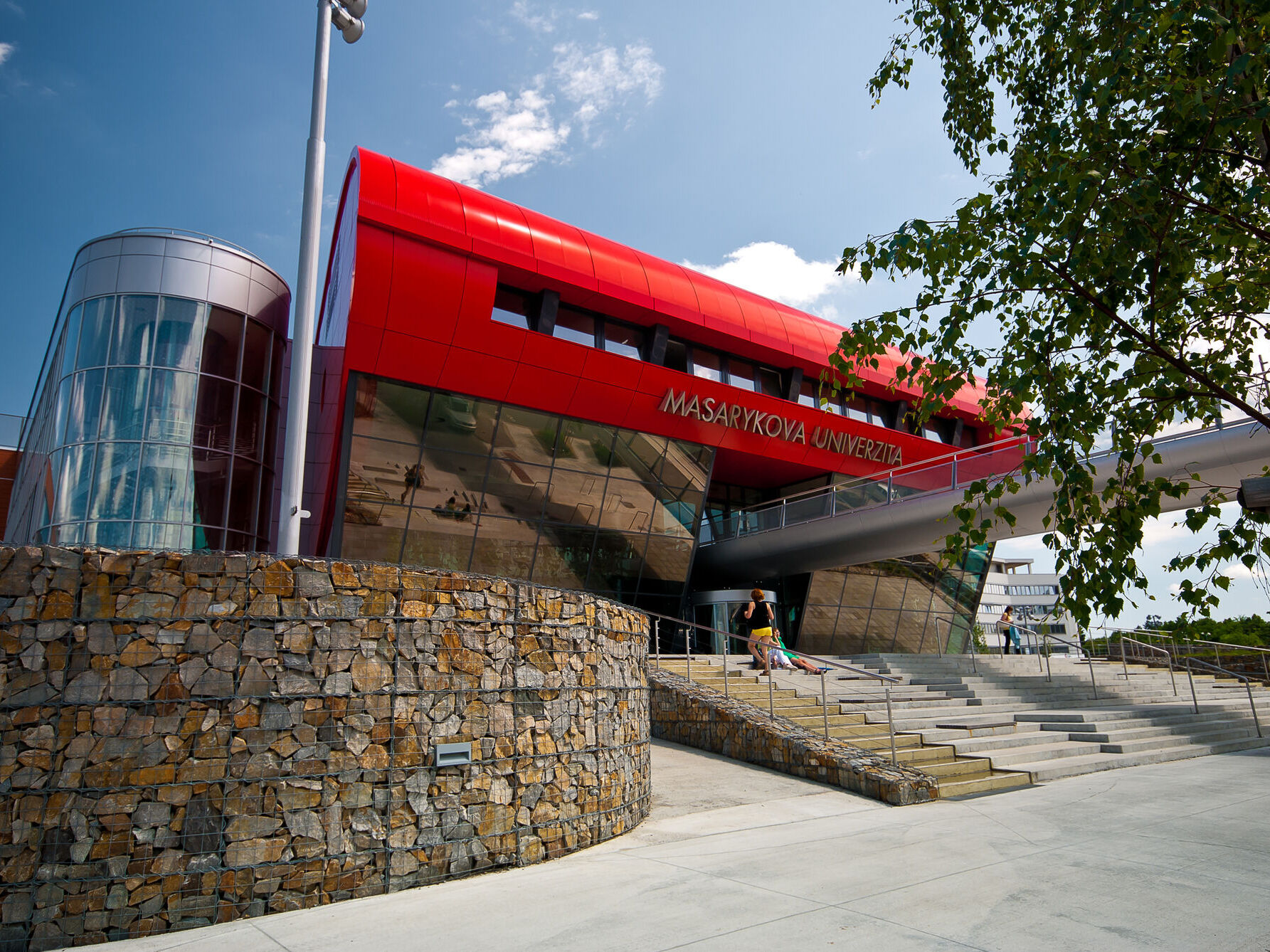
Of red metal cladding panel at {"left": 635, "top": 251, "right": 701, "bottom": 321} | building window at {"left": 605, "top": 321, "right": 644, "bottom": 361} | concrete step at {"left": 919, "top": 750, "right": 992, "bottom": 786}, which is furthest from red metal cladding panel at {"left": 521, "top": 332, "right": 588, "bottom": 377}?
concrete step at {"left": 919, "top": 750, "right": 992, "bottom": 786}

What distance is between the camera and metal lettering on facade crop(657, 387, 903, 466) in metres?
21.4

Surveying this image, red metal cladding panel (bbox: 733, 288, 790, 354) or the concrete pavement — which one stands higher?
red metal cladding panel (bbox: 733, 288, 790, 354)

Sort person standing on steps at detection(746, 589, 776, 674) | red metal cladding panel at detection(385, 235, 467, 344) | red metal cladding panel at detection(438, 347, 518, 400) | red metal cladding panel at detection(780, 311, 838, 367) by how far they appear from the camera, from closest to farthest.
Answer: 1. person standing on steps at detection(746, 589, 776, 674)
2. red metal cladding panel at detection(385, 235, 467, 344)
3. red metal cladding panel at detection(438, 347, 518, 400)
4. red metal cladding panel at detection(780, 311, 838, 367)

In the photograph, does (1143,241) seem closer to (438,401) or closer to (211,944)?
(211,944)

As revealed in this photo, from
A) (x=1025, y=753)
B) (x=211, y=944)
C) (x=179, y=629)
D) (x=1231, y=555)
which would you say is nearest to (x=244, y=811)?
(x=211, y=944)

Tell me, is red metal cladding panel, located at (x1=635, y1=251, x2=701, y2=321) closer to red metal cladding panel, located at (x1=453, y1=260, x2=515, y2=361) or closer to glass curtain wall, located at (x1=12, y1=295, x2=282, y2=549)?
red metal cladding panel, located at (x1=453, y1=260, x2=515, y2=361)

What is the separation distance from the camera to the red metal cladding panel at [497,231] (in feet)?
59.0

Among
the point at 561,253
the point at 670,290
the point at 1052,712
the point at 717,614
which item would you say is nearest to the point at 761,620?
the point at 1052,712

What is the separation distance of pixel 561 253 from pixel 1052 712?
14.0 m

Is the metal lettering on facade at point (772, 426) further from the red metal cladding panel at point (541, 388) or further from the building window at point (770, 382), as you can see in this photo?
the red metal cladding panel at point (541, 388)

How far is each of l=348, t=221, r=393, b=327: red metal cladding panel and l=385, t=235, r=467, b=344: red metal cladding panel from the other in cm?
13

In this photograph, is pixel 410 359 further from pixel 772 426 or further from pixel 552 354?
pixel 772 426

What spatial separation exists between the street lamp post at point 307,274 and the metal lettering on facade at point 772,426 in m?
11.7

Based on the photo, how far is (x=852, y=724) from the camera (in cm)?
1338
